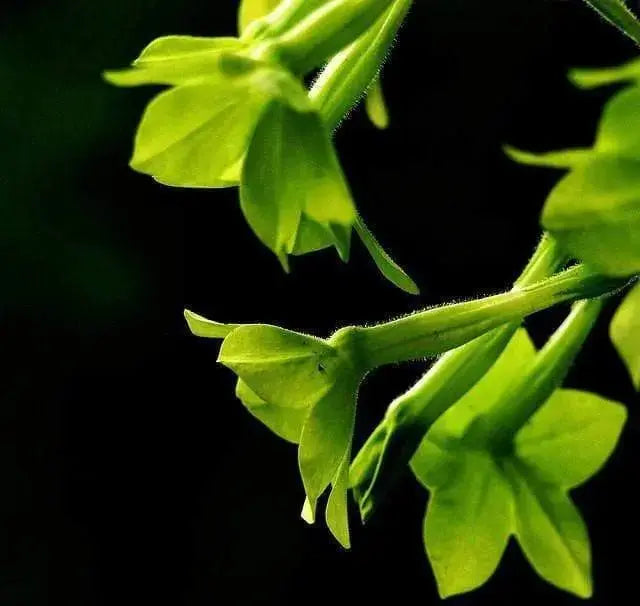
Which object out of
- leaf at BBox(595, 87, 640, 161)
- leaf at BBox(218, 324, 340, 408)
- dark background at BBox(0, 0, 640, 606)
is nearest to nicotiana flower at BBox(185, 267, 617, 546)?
leaf at BBox(218, 324, 340, 408)

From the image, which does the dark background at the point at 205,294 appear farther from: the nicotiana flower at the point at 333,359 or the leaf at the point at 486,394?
the nicotiana flower at the point at 333,359

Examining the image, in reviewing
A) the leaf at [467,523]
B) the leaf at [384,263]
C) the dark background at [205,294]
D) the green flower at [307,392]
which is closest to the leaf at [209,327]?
the green flower at [307,392]

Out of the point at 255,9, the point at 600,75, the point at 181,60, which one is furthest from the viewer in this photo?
the point at 255,9

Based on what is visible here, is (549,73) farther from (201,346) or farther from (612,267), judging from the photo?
(612,267)

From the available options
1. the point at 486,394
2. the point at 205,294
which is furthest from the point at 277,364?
the point at 205,294

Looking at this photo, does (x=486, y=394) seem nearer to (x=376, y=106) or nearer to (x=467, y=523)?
(x=467, y=523)
